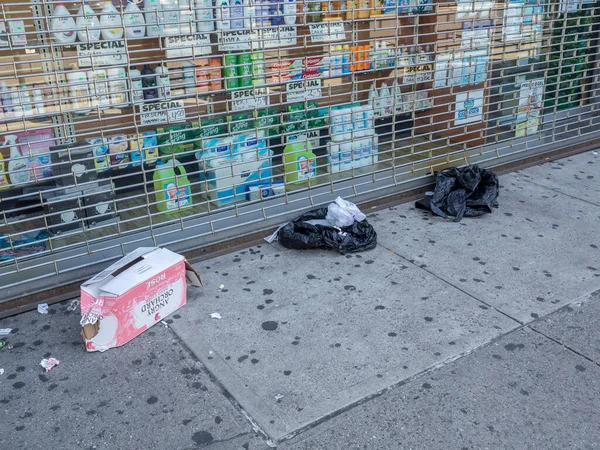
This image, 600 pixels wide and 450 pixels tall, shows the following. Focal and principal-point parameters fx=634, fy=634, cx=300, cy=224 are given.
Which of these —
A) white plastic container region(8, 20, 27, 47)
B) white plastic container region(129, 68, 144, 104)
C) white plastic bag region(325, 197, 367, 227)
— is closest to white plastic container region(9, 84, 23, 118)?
white plastic container region(8, 20, 27, 47)

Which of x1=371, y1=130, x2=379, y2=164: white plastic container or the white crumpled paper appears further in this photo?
x1=371, y1=130, x2=379, y2=164: white plastic container

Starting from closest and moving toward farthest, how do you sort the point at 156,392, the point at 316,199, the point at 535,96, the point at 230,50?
the point at 156,392 < the point at 230,50 < the point at 316,199 < the point at 535,96

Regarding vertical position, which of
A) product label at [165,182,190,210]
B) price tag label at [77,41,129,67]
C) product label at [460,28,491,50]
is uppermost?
price tag label at [77,41,129,67]

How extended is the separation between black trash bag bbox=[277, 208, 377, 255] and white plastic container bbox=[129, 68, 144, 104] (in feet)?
4.19

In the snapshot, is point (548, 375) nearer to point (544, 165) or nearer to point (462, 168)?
point (462, 168)

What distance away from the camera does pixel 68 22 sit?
11.8 ft

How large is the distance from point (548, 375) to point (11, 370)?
2529 mm

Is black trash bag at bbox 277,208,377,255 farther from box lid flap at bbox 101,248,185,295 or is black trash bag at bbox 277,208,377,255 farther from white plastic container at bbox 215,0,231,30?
white plastic container at bbox 215,0,231,30

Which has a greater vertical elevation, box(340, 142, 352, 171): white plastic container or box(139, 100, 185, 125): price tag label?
box(139, 100, 185, 125): price tag label

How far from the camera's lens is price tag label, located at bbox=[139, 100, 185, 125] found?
393 cm

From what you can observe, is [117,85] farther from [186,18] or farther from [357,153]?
[357,153]

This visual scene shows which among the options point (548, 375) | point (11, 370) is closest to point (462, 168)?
point (548, 375)

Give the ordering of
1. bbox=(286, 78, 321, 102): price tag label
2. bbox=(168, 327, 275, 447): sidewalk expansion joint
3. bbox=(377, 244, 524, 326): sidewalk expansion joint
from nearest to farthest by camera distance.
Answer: bbox=(168, 327, 275, 447): sidewalk expansion joint, bbox=(377, 244, 524, 326): sidewalk expansion joint, bbox=(286, 78, 321, 102): price tag label

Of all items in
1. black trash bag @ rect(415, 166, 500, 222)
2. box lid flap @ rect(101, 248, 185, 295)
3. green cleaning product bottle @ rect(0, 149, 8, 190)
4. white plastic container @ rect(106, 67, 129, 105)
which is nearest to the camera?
box lid flap @ rect(101, 248, 185, 295)
